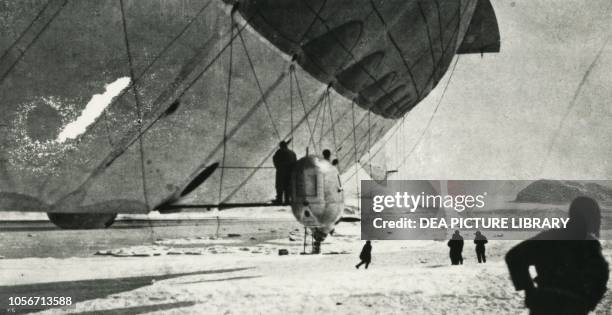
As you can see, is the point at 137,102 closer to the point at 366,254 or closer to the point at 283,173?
the point at 283,173

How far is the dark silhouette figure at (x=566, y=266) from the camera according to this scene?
3.13 meters

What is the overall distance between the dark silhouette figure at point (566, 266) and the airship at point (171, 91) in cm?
565

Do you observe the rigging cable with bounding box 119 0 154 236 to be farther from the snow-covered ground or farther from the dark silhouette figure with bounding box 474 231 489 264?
the dark silhouette figure with bounding box 474 231 489 264

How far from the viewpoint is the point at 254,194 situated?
1407 centimetres

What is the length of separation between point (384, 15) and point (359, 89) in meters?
3.74

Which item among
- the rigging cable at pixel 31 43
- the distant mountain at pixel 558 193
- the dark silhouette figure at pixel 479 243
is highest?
the distant mountain at pixel 558 193

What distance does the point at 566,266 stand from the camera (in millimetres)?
3184

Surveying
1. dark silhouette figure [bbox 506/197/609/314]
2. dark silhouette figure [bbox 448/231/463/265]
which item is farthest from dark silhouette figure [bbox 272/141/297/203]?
dark silhouette figure [bbox 506/197/609/314]

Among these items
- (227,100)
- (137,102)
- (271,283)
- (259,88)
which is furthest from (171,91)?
(271,283)

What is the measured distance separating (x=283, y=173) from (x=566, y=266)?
6834 mm

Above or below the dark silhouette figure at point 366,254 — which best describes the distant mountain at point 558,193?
above

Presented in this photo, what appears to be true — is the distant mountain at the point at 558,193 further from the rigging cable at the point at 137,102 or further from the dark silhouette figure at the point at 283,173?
the rigging cable at the point at 137,102


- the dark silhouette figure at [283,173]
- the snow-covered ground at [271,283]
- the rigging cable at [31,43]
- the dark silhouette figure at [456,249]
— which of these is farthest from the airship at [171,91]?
the dark silhouette figure at [456,249]

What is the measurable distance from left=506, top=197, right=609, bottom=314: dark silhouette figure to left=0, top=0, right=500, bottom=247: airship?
5.65m
